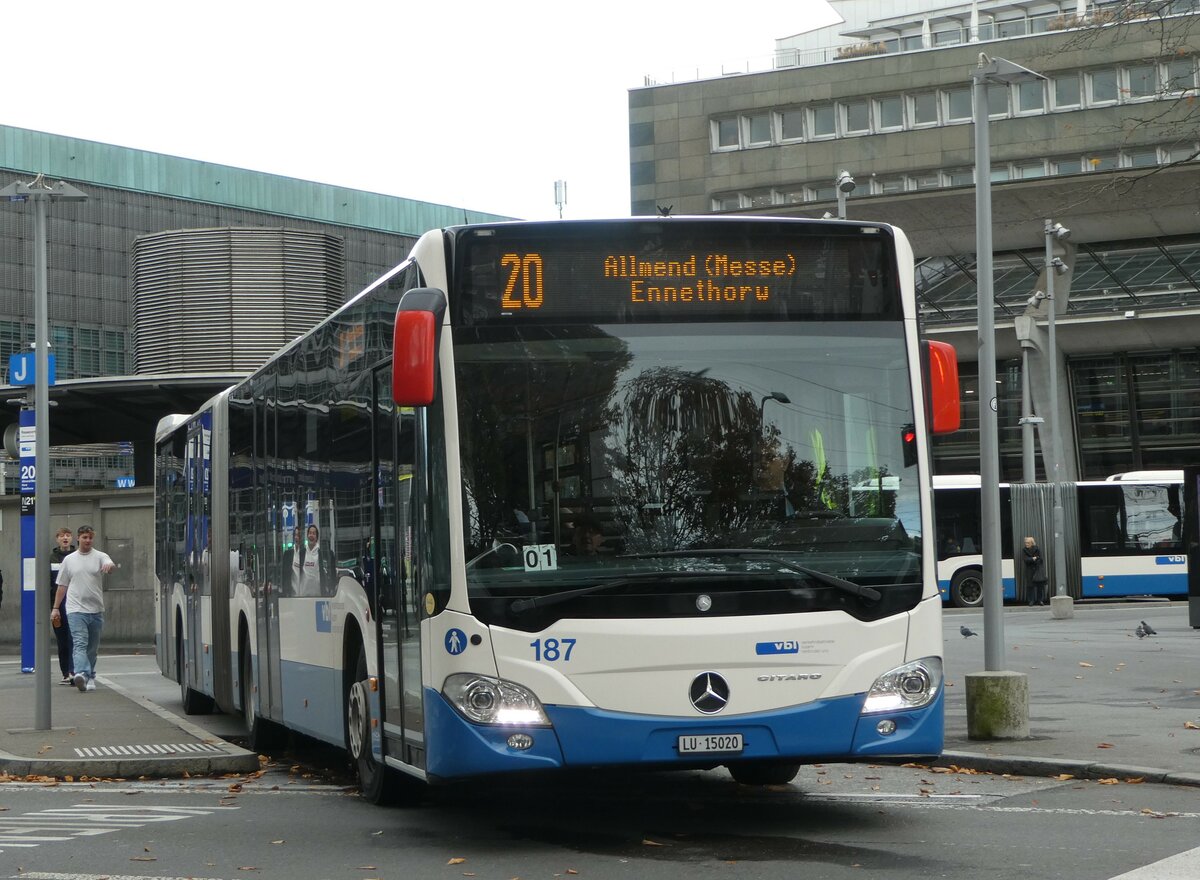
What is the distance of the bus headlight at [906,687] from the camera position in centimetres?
877

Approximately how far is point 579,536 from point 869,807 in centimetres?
268

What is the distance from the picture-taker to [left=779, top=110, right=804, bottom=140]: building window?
75.1 metres

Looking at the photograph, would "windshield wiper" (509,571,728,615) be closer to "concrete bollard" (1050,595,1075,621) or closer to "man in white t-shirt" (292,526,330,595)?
"man in white t-shirt" (292,526,330,595)

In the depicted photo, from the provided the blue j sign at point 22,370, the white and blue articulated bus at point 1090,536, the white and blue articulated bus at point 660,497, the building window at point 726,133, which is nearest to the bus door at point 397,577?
the white and blue articulated bus at point 660,497

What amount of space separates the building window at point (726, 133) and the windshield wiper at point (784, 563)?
225ft

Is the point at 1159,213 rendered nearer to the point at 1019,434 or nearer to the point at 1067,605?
the point at 1019,434

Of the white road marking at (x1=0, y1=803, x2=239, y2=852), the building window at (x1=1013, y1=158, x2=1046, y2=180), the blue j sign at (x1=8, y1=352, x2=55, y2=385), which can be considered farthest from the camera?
the building window at (x1=1013, y1=158, x2=1046, y2=180)

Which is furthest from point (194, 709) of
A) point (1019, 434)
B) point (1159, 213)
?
point (1019, 434)

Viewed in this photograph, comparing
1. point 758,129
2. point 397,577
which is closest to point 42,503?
point 397,577

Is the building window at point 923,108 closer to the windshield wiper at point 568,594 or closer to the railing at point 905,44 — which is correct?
the railing at point 905,44

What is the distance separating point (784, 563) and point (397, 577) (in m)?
2.04

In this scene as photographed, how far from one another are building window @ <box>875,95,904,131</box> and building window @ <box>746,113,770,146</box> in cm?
455

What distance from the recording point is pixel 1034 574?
41.1 metres

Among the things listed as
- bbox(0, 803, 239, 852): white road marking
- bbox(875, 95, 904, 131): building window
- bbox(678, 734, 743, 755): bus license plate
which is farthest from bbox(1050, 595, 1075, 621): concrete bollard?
bbox(875, 95, 904, 131): building window
